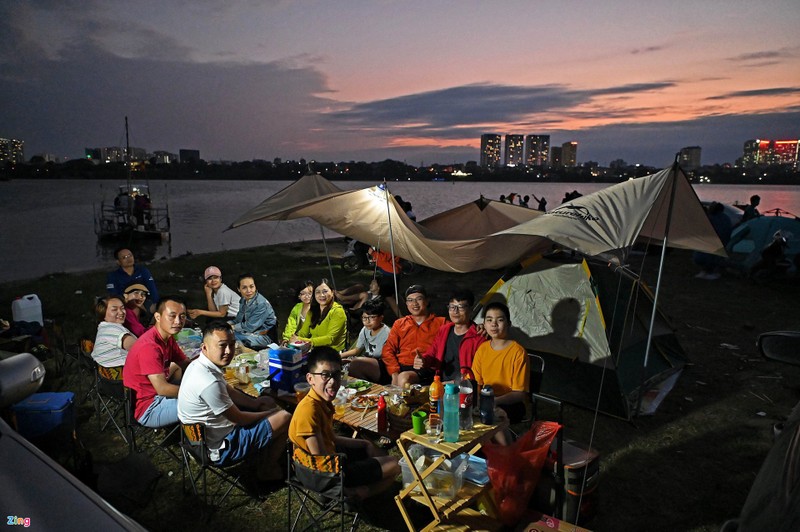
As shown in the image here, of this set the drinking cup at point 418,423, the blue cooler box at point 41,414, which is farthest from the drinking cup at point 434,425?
the blue cooler box at point 41,414

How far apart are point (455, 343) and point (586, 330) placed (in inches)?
64.2

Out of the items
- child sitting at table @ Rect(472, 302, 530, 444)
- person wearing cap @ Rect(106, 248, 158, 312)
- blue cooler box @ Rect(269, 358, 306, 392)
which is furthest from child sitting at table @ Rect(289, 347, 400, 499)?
person wearing cap @ Rect(106, 248, 158, 312)

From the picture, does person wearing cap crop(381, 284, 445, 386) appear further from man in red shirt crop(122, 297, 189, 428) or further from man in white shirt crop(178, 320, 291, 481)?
man in red shirt crop(122, 297, 189, 428)

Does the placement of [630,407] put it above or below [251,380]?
below

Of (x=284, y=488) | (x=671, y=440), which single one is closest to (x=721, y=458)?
(x=671, y=440)

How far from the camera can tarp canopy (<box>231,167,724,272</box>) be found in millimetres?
4551

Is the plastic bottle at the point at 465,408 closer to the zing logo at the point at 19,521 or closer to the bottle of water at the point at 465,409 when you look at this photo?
the bottle of water at the point at 465,409

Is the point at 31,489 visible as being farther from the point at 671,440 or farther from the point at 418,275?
the point at 418,275

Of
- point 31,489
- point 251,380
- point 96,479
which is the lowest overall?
point 96,479

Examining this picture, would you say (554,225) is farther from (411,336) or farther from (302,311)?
(302,311)

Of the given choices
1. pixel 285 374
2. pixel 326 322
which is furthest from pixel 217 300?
pixel 285 374

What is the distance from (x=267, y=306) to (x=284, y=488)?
300 centimetres

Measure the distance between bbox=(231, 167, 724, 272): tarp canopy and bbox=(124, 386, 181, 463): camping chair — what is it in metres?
2.70

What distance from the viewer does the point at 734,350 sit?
24.8ft
